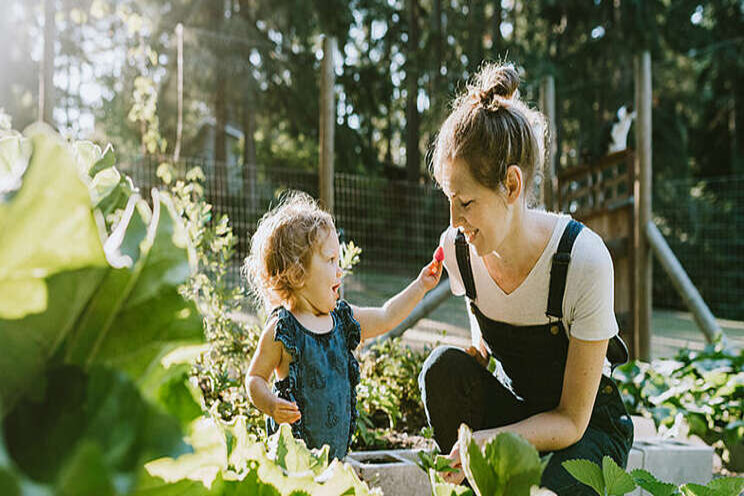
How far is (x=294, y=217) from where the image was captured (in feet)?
8.91

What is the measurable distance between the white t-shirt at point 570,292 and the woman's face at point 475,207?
22 cm

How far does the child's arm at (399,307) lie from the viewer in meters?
2.62

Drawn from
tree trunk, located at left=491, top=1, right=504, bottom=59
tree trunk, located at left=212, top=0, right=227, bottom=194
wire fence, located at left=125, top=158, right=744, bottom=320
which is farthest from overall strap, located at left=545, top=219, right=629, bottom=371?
tree trunk, located at left=491, top=1, right=504, bottom=59

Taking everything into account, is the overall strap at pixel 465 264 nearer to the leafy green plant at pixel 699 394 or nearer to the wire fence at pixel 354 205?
the leafy green plant at pixel 699 394

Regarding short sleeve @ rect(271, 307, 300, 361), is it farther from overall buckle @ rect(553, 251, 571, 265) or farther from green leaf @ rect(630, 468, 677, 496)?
green leaf @ rect(630, 468, 677, 496)

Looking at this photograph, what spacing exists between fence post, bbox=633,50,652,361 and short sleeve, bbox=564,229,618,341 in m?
3.83

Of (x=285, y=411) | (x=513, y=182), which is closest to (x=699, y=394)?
(x=513, y=182)

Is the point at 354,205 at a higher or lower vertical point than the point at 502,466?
higher

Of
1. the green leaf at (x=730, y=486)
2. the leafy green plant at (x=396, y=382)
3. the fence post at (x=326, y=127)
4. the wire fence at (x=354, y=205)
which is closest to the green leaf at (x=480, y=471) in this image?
the green leaf at (x=730, y=486)

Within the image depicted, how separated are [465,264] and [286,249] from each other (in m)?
0.68

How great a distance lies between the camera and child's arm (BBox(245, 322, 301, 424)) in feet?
7.00

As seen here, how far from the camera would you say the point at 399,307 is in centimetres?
280

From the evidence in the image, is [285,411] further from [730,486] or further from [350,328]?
[730,486]

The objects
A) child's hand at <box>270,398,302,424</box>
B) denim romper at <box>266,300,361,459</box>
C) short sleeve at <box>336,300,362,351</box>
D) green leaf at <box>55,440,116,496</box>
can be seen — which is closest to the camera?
green leaf at <box>55,440,116,496</box>
